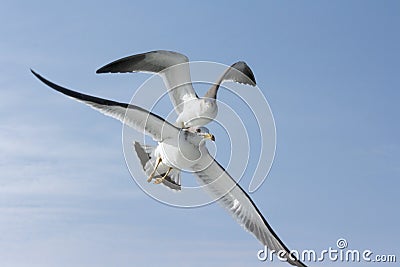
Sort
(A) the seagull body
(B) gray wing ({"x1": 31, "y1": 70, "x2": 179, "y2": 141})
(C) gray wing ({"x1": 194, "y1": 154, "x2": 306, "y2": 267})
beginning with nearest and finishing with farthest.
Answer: (B) gray wing ({"x1": 31, "y1": 70, "x2": 179, "y2": 141}) → (A) the seagull body → (C) gray wing ({"x1": 194, "y1": 154, "x2": 306, "y2": 267})

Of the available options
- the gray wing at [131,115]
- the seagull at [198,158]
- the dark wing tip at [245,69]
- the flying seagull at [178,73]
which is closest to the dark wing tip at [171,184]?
the seagull at [198,158]

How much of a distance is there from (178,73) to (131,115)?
1.42 meters

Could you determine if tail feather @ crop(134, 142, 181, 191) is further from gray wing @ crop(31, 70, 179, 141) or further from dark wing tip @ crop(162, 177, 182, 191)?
gray wing @ crop(31, 70, 179, 141)

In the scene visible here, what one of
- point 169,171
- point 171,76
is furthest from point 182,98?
point 169,171

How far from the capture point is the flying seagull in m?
10.7

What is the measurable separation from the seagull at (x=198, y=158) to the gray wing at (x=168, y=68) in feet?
2.37

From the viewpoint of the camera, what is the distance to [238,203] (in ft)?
38.6

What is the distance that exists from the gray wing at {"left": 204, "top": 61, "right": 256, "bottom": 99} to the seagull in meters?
0.74

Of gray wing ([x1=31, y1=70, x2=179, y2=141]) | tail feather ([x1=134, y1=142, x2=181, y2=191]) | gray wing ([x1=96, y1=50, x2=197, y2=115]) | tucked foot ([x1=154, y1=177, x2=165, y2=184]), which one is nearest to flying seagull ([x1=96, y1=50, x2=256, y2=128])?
gray wing ([x1=96, y1=50, x2=197, y2=115])

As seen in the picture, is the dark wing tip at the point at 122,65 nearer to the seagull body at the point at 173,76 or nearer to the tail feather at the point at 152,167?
the seagull body at the point at 173,76

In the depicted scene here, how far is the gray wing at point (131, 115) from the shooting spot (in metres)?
10.1

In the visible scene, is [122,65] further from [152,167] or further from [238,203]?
[238,203]

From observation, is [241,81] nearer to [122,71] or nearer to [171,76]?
[171,76]

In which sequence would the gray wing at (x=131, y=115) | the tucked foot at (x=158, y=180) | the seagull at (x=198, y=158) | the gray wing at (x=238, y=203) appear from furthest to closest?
1. the gray wing at (x=238, y=203)
2. the tucked foot at (x=158, y=180)
3. the seagull at (x=198, y=158)
4. the gray wing at (x=131, y=115)
